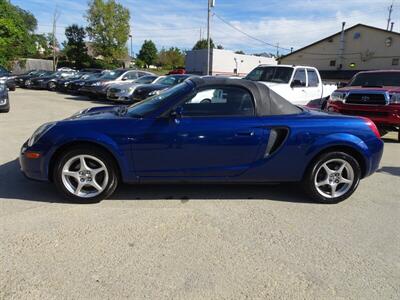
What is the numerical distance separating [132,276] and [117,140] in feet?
5.61

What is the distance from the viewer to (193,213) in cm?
404

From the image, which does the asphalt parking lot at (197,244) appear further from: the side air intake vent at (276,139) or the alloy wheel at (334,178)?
the side air intake vent at (276,139)

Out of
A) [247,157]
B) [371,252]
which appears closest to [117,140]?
[247,157]

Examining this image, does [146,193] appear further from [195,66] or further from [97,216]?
[195,66]

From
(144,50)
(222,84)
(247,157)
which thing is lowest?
(247,157)

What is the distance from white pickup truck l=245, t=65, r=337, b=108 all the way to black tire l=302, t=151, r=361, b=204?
6.51 metres

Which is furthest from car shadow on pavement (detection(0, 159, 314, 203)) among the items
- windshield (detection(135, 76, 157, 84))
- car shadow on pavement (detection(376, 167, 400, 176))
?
windshield (detection(135, 76, 157, 84))

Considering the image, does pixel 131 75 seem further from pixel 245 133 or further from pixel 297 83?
pixel 245 133

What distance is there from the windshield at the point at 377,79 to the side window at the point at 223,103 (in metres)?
6.87

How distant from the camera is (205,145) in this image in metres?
4.16

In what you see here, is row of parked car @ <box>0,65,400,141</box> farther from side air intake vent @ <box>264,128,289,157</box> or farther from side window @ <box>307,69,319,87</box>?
side air intake vent @ <box>264,128,289,157</box>

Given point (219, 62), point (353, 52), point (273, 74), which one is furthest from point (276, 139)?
point (353, 52)

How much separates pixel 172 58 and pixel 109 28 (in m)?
30.7

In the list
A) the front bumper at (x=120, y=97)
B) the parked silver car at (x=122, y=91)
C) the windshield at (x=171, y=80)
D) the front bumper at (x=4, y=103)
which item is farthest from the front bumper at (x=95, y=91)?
the front bumper at (x=4, y=103)
